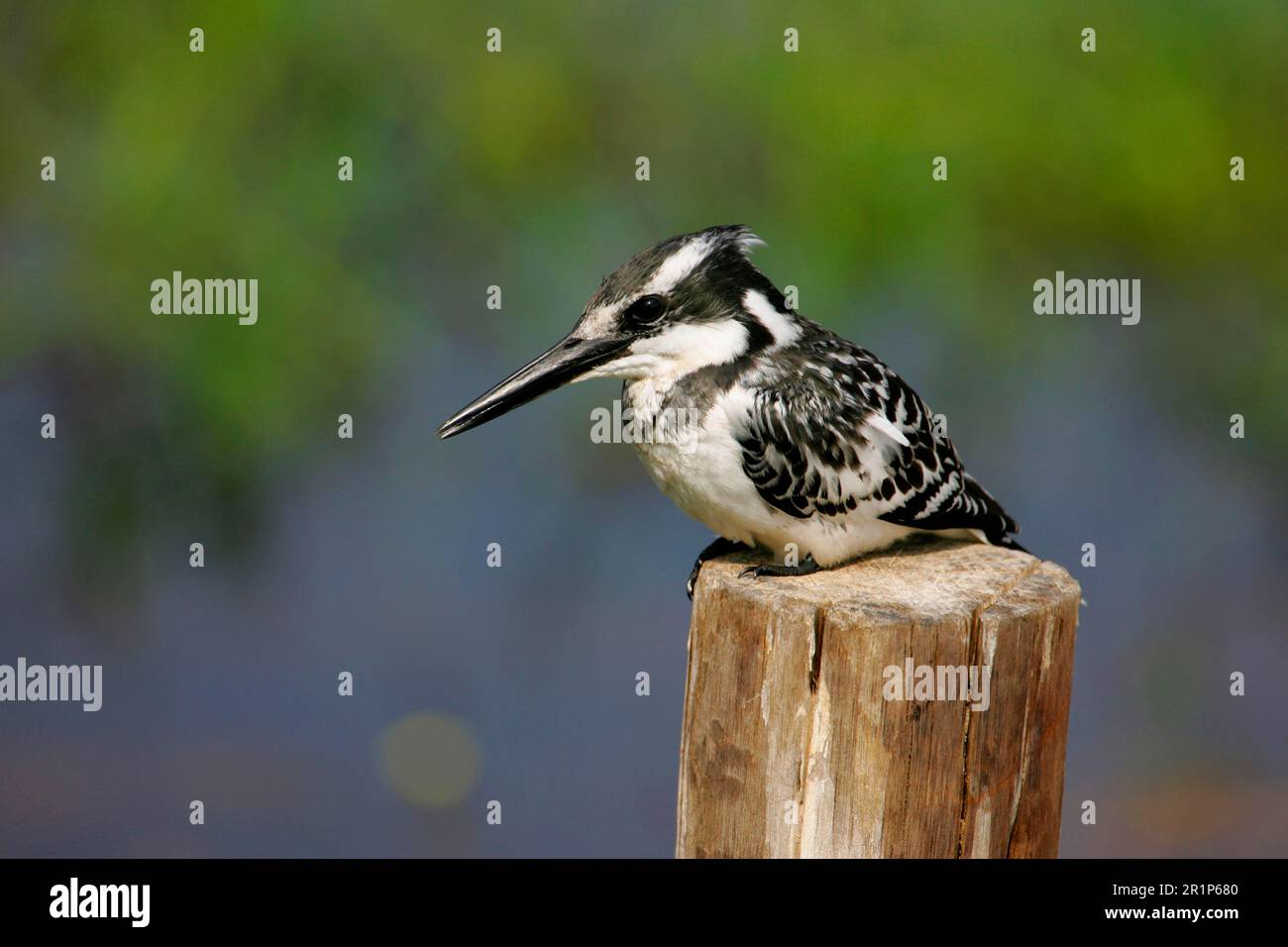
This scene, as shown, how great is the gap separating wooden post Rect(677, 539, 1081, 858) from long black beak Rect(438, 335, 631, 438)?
0.62 meters

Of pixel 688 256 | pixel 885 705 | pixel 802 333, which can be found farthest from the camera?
pixel 802 333

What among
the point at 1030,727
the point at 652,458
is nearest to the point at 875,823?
the point at 1030,727

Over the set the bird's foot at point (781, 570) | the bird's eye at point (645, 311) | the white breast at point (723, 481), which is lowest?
the bird's foot at point (781, 570)

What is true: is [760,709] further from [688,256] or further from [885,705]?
[688,256]

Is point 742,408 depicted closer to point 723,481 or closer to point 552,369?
point 723,481

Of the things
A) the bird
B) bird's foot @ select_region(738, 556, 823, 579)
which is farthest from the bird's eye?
bird's foot @ select_region(738, 556, 823, 579)

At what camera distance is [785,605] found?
9.41 ft

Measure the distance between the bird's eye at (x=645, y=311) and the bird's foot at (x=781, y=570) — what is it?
62 centimetres

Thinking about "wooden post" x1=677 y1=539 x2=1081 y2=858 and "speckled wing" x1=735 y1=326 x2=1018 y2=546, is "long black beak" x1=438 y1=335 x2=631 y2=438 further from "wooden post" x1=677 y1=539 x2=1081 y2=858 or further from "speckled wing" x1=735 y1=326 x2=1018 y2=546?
"wooden post" x1=677 y1=539 x2=1081 y2=858

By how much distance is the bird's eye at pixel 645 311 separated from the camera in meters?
3.18

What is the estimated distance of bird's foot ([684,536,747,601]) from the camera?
11.4ft

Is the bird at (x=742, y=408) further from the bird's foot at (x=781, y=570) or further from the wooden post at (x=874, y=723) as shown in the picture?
the wooden post at (x=874, y=723)

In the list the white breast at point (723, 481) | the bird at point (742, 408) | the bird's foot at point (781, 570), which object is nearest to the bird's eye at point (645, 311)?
the bird at point (742, 408)
